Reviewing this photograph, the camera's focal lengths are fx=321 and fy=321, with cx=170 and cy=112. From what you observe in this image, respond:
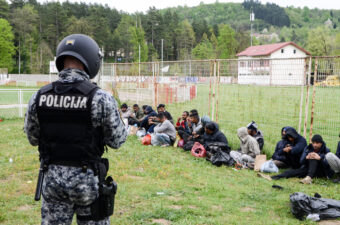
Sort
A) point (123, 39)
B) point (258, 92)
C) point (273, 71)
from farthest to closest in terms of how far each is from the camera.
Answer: point (123, 39), point (258, 92), point (273, 71)

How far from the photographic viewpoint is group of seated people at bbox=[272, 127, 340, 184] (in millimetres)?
6051

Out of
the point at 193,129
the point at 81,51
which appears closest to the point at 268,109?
the point at 193,129

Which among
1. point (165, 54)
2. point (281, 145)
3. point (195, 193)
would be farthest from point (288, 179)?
point (165, 54)

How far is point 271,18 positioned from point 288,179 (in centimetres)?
18391

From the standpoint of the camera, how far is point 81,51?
2.29 metres

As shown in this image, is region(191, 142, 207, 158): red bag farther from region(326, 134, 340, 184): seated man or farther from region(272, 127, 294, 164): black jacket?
region(326, 134, 340, 184): seated man

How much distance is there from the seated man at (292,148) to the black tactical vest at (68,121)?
554 centimetres

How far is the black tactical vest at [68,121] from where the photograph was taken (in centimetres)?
211

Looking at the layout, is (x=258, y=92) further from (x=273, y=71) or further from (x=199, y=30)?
(x=199, y=30)

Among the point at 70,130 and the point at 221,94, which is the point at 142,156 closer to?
the point at 221,94

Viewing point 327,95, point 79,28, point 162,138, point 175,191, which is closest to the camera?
point 175,191

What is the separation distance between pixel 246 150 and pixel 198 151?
46.6 inches

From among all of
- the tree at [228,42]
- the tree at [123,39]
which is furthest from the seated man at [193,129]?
the tree at [228,42]

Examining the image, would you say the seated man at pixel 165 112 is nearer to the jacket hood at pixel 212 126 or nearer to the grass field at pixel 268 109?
the grass field at pixel 268 109
